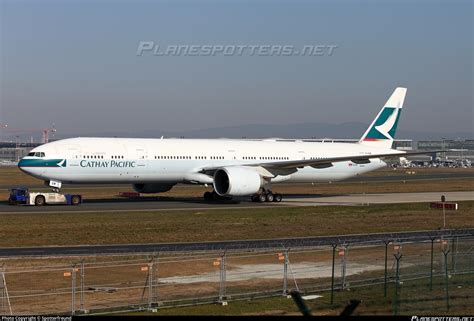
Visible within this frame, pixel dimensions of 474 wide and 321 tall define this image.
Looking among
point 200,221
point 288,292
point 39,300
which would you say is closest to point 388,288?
point 288,292

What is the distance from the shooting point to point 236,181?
63.9 metres

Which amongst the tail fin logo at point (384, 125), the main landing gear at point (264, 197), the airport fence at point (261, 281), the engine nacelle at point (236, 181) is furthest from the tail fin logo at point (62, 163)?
the tail fin logo at point (384, 125)

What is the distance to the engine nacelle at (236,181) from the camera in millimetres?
63812

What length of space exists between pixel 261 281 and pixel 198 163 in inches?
1570

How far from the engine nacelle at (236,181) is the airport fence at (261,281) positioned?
31.3 meters

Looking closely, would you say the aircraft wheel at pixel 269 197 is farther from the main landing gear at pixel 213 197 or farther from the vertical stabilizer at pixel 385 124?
the vertical stabilizer at pixel 385 124

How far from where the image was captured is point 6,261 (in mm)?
33344

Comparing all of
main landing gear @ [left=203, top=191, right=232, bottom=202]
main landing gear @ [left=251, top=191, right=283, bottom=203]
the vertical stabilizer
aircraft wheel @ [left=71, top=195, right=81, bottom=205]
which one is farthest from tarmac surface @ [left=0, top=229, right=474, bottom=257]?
the vertical stabilizer

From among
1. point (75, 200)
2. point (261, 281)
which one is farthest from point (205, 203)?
point (261, 281)

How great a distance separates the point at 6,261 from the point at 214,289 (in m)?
11.4

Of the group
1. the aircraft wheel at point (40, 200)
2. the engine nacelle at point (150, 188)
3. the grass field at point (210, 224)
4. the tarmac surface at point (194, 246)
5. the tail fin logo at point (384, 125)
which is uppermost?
the tail fin logo at point (384, 125)

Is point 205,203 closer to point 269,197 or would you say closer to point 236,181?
point 236,181

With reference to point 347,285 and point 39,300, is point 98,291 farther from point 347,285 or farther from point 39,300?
point 347,285

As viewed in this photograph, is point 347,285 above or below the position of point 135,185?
below
